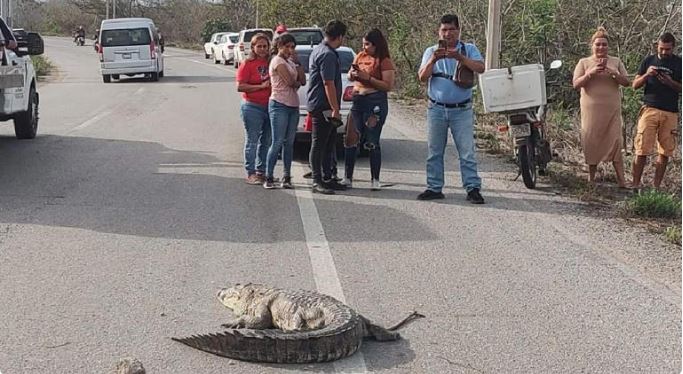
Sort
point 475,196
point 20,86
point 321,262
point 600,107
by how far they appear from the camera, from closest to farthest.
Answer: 1. point 321,262
2. point 475,196
3. point 600,107
4. point 20,86

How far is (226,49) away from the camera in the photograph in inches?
1587

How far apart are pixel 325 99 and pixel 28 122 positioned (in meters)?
5.86

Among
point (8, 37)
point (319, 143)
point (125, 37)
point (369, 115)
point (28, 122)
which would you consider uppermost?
point (8, 37)

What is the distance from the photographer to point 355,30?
95.3 feet

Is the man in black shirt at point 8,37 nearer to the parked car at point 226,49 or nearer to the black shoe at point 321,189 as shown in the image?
the black shoe at point 321,189

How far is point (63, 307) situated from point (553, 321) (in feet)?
10.00

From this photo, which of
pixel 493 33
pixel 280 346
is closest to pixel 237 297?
pixel 280 346

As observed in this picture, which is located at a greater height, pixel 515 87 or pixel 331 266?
pixel 515 87

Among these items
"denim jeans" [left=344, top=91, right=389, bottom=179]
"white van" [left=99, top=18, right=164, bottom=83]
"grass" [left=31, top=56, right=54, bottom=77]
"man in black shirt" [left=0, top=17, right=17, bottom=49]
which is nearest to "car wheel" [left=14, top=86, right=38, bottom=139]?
"man in black shirt" [left=0, top=17, right=17, bottom=49]

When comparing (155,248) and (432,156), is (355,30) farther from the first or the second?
(155,248)

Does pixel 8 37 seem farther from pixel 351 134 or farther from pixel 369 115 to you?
Answer: pixel 369 115

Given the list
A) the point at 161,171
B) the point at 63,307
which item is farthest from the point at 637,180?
the point at 63,307

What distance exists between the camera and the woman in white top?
9.19 metres

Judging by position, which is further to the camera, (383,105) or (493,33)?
(493,33)
